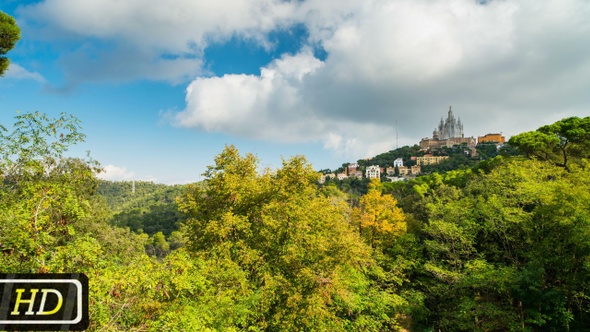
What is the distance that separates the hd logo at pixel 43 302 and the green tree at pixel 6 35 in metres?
13.4

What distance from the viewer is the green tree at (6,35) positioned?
45.6ft

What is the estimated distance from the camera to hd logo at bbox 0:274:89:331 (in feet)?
17.1

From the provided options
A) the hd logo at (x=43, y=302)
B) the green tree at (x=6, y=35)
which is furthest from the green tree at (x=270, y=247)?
the green tree at (x=6, y=35)

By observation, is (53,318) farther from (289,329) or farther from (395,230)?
(395,230)

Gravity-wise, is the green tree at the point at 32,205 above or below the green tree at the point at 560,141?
below

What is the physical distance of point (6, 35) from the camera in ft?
46.0

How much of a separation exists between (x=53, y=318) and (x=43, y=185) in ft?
9.56

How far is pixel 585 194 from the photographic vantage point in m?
13.6

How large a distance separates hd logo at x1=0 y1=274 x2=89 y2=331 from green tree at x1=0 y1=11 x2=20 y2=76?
13.4 metres

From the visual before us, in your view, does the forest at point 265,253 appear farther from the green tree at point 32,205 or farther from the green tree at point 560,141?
the green tree at point 560,141

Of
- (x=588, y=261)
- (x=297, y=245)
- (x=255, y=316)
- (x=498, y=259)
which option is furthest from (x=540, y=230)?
(x=255, y=316)

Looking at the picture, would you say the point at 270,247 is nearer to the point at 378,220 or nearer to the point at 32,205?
the point at 32,205

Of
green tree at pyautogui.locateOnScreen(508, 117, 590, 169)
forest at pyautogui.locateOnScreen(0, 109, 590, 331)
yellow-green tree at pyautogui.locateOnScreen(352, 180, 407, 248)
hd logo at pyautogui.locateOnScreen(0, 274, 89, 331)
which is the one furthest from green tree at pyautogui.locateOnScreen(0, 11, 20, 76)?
green tree at pyautogui.locateOnScreen(508, 117, 590, 169)

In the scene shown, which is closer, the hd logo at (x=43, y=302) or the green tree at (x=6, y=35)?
the hd logo at (x=43, y=302)
